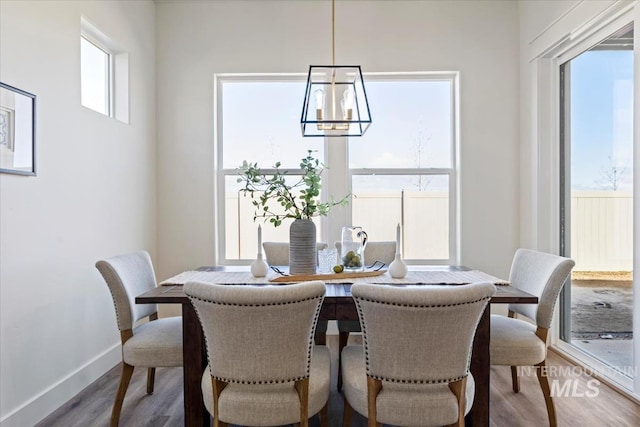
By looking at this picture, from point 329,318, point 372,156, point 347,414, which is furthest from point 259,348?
point 372,156

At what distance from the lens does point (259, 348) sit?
1.45 metres

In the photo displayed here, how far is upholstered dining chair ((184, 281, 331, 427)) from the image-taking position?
55.0 inches

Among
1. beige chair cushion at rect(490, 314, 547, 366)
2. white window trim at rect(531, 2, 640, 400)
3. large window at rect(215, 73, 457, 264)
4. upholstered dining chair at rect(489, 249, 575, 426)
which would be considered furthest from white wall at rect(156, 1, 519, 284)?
beige chair cushion at rect(490, 314, 547, 366)

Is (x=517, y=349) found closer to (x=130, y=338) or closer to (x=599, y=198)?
(x=599, y=198)

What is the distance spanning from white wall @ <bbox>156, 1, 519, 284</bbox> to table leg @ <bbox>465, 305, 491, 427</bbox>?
1908 millimetres

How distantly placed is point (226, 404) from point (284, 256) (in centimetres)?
146

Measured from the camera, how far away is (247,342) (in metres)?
1.45

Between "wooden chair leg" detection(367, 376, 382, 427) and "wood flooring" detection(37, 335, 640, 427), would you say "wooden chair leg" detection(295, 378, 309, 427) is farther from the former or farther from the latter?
"wood flooring" detection(37, 335, 640, 427)

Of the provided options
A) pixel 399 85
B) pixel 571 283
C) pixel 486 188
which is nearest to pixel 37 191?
pixel 399 85

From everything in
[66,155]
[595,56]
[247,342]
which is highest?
[595,56]

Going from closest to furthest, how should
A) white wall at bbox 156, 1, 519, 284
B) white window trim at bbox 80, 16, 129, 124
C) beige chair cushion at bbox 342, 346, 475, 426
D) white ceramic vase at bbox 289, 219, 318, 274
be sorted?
1. beige chair cushion at bbox 342, 346, 475, 426
2. white ceramic vase at bbox 289, 219, 318, 274
3. white window trim at bbox 80, 16, 129, 124
4. white wall at bbox 156, 1, 519, 284

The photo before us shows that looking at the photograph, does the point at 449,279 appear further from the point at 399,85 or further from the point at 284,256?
the point at 399,85

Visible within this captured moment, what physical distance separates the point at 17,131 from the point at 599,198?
3.73 m

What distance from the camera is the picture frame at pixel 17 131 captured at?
1.97m
